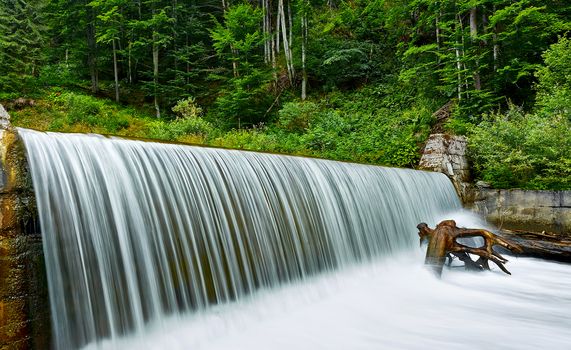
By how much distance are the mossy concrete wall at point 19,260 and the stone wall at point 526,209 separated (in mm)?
9214

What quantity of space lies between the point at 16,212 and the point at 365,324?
3109 mm

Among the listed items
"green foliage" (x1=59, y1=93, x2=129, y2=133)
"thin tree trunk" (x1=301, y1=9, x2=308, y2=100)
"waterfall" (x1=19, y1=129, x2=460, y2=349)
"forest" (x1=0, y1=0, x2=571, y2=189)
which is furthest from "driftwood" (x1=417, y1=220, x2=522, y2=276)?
"thin tree trunk" (x1=301, y1=9, x2=308, y2=100)

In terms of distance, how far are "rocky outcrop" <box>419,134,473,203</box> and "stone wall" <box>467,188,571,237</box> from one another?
495mm

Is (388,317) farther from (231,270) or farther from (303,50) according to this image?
(303,50)

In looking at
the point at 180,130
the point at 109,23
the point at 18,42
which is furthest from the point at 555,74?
the point at 18,42

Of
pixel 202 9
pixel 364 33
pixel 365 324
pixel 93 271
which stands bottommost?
pixel 365 324

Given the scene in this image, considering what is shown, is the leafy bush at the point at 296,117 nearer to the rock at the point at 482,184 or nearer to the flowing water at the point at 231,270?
the rock at the point at 482,184

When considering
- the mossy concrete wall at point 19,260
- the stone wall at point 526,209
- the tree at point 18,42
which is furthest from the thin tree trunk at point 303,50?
the mossy concrete wall at point 19,260

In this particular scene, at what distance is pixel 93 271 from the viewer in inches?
102

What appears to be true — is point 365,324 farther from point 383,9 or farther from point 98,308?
point 383,9

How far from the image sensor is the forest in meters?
10.3

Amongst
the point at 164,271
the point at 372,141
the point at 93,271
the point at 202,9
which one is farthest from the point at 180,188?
the point at 202,9

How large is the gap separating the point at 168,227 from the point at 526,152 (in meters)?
8.75

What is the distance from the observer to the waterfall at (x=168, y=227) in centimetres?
250
